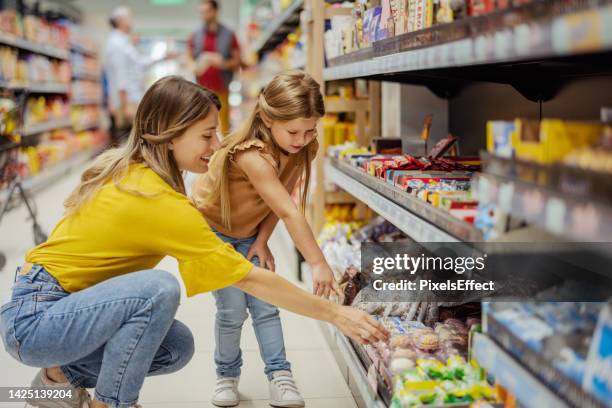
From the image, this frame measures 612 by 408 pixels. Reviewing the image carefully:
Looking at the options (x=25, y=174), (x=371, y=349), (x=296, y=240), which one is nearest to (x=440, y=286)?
(x=371, y=349)

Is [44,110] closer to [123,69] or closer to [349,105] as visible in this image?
[123,69]

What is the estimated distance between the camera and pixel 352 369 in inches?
87.9

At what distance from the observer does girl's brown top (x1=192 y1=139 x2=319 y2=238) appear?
2.24 meters

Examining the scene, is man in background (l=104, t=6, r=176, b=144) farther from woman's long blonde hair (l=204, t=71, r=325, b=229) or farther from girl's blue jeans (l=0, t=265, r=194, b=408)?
girl's blue jeans (l=0, t=265, r=194, b=408)

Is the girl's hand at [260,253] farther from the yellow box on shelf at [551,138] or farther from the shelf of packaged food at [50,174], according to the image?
the shelf of packaged food at [50,174]

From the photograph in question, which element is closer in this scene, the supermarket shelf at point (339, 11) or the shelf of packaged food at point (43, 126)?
the supermarket shelf at point (339, 11)

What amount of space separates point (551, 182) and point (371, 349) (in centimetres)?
112

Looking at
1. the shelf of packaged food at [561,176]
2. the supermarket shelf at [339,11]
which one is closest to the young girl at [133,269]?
the shelf of packaged food at [561,176]

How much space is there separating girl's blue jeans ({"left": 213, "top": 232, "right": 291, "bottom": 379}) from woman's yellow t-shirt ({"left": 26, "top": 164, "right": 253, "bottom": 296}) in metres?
0.48

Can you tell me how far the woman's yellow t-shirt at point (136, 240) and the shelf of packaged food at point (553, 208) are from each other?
76 cm

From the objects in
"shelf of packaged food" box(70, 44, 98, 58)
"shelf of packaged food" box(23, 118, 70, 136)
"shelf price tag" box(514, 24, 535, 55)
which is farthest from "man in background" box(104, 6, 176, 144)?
"shelf price tag" box(514, 24, 535, 55)

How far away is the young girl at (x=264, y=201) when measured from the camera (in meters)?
2.11

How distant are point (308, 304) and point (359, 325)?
5.5 inches

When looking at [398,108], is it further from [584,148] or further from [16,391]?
[584,148]
